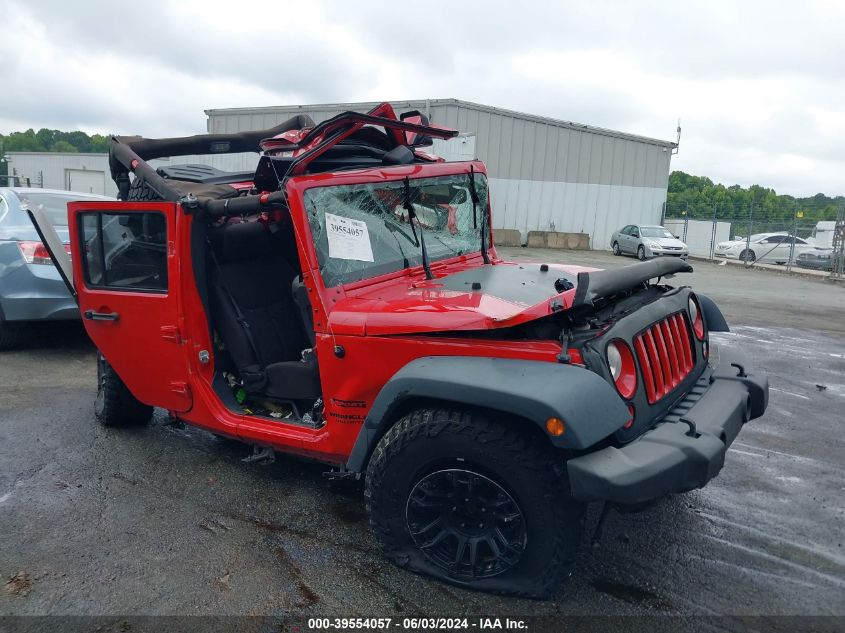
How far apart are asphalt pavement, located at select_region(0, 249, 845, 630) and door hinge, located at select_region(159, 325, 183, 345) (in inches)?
34.7

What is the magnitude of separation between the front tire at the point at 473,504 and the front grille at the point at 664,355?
682 mm

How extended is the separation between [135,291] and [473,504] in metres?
2.55

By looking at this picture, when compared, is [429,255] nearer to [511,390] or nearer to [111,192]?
[511,390]

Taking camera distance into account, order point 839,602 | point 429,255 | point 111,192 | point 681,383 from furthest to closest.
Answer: point 111,192, point 429,255, point 681,383, point 839,602

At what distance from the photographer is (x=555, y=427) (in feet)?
8.12

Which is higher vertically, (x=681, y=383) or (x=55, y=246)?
(x=55, y=246)

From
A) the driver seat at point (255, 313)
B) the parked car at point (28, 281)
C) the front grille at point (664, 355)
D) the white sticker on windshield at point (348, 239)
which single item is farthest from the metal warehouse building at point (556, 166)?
the front grille at point (664, 355)

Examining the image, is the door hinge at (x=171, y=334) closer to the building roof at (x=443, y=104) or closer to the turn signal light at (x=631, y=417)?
the turn signal light at (x=631, y=417)

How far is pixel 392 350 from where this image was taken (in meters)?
3.02

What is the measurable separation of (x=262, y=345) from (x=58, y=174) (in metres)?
32.5

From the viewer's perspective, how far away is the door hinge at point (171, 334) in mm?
3896

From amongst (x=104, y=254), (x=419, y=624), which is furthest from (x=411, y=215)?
(x=419, y=624)

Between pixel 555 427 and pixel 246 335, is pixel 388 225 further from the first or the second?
pixel 555 427

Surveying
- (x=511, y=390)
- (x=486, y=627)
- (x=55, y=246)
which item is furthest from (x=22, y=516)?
(x=511, y=390)
